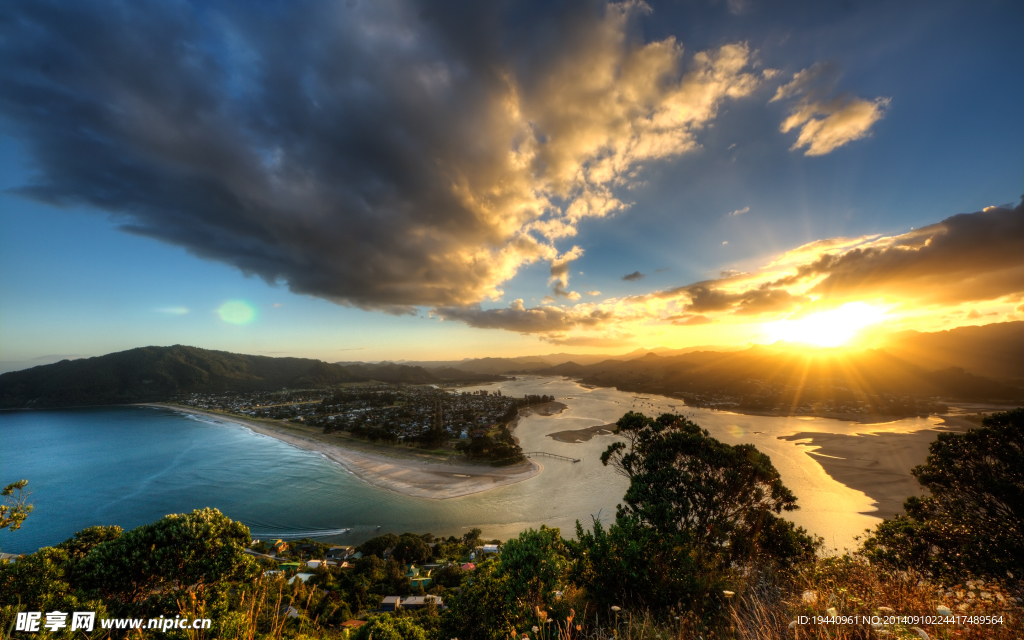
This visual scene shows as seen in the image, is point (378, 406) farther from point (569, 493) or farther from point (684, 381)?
point (684, 381)

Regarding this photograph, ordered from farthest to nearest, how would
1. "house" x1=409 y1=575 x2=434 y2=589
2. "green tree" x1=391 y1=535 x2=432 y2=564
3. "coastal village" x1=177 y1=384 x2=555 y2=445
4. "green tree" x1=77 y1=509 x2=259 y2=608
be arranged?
"coastal village" x1=177 y1=384 x2=555 y2=445
"green tree" x1=391 y1=535 x2=432 y2=564
"house" x1=409 y1=575 x2=434 y2=589
"green tree" x1=77 y1=509 x2=259 y2=608

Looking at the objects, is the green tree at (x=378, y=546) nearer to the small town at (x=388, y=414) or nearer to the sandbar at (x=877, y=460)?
the small town at (x=388, y=414)

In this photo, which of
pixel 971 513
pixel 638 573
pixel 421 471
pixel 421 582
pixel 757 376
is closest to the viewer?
pixel 638 573

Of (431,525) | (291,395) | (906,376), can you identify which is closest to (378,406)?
(291,395)

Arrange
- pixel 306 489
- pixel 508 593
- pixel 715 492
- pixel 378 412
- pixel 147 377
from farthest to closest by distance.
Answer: pixel 147 377, pixel 378 412, pixel 306 489, pixel 715 492, pixel 508 593

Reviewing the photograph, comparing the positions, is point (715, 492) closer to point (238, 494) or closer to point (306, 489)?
point (306, 489)

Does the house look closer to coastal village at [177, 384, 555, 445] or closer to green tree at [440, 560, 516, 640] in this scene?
green tree at [440, 560, 516, 640]

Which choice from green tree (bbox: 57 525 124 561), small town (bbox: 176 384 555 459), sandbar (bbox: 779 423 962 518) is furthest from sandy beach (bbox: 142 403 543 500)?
sandbar (bbox: 779 423 962 518)

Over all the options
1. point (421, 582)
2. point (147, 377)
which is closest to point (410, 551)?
point (421, 582)
